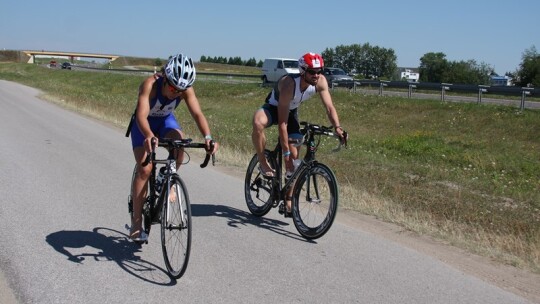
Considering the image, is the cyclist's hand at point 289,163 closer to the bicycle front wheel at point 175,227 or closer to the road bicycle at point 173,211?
the road bicycle at point 173,211

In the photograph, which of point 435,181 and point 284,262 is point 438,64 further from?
point 284,262

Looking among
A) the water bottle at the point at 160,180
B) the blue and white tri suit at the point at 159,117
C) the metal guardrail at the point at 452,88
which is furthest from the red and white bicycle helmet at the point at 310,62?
the metal guardrail at the point at 452,88

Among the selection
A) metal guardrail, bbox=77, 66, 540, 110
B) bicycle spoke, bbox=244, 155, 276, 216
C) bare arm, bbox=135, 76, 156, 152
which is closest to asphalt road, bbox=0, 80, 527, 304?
bicycle spoke, bbox=244, 155, 276, 216

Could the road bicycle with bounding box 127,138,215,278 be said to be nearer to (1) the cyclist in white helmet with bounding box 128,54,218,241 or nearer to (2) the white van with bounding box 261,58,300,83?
(1) the cyclist in white helmet with bounding box 128,54,218,241

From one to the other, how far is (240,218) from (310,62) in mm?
2161

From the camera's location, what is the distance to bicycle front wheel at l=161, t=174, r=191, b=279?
5.07m

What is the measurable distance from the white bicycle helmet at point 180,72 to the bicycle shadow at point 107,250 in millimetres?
1626

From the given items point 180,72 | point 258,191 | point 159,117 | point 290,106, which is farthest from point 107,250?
point 290,106

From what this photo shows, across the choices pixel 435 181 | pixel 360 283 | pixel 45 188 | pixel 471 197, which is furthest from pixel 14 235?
pixel 435 181

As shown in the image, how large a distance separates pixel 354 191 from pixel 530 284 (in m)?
4.39

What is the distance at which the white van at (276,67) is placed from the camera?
4319 cm

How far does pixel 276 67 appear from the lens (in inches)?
1722

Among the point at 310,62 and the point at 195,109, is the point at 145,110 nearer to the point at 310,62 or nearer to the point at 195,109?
the point at 195,109

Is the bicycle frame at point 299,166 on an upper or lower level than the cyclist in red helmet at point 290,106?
lower
